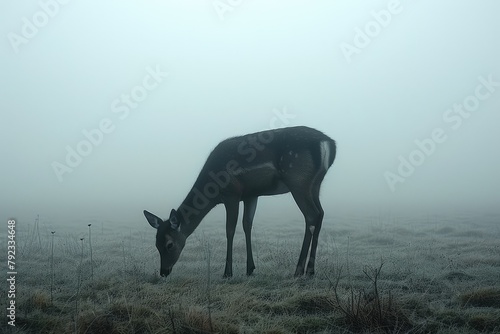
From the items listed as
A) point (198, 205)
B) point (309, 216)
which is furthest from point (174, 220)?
point (309, 216)

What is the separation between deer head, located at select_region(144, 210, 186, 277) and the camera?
8555 mm

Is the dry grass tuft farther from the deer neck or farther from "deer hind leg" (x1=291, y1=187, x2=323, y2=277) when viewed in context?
the deer neck

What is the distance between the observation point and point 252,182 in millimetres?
8883

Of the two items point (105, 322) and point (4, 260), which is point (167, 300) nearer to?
point (105, 322)

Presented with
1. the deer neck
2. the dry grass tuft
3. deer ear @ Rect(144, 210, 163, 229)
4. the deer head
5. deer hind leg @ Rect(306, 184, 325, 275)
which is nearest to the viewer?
the dry grass tuft

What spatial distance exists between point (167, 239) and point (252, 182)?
6.83 feet

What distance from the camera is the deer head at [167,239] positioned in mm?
8555

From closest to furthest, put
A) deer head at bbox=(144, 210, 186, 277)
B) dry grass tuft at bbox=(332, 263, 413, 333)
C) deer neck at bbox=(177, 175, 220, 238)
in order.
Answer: dry grass tuft at bbox=(332, 263, 413, 333) → deer head at bbox=(144, 210, 186, 277) → deer neck at bbox=(177, 175, 220, 238)

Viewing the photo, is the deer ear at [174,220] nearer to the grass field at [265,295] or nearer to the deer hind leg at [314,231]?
the grass field at [265,295]

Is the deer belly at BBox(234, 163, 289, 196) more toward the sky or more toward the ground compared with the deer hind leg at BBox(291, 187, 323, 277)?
more toward the sky

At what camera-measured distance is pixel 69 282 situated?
759 cm

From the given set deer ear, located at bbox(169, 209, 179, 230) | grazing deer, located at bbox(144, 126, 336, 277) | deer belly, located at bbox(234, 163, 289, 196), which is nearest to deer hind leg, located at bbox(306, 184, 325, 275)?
grazing deer, located at bbox(144, 126, 336, 277)

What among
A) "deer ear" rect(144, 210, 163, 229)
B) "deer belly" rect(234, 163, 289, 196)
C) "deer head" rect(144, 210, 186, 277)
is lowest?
"deer head" rect(144, 210, 186, 277)

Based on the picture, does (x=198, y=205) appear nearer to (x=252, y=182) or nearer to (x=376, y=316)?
(x=252, y=182)
